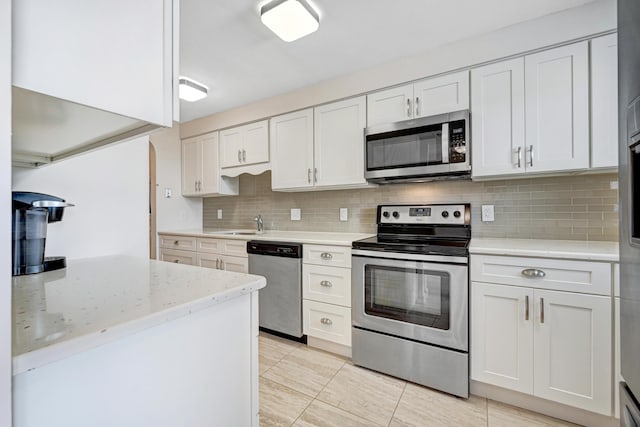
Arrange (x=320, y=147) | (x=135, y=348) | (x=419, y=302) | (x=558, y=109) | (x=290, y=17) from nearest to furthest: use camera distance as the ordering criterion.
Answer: (x=135, y=348) < (x=290, y=17) < (x=558, y=109) < (x=419, y=302) < (x=320, y=147)

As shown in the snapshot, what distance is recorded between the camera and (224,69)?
2328mm

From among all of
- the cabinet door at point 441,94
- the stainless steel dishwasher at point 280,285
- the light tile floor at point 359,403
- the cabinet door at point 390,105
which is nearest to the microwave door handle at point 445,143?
the cabinet door at point 441,94

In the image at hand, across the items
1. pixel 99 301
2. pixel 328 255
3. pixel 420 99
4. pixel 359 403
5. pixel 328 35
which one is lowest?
pixel 359 403

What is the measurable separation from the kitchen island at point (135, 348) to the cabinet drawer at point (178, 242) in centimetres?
218

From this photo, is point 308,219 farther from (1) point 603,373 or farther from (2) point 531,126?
(1) point 603,373

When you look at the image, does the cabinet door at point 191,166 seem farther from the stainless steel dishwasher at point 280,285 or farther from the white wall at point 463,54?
the stainless steel dishwasher at point 280,285

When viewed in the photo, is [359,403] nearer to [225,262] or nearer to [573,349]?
[573,349]

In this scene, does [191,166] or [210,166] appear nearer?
[210,166]

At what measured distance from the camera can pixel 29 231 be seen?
955 mm

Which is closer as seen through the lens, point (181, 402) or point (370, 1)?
point (181, 402)

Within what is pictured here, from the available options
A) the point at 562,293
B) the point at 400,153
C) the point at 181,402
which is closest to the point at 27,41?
the point at 181,402

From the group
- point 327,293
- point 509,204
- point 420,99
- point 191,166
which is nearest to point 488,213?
point 509,204

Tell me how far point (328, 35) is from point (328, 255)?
159 centimetres

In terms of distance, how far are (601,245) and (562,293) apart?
502 mm
